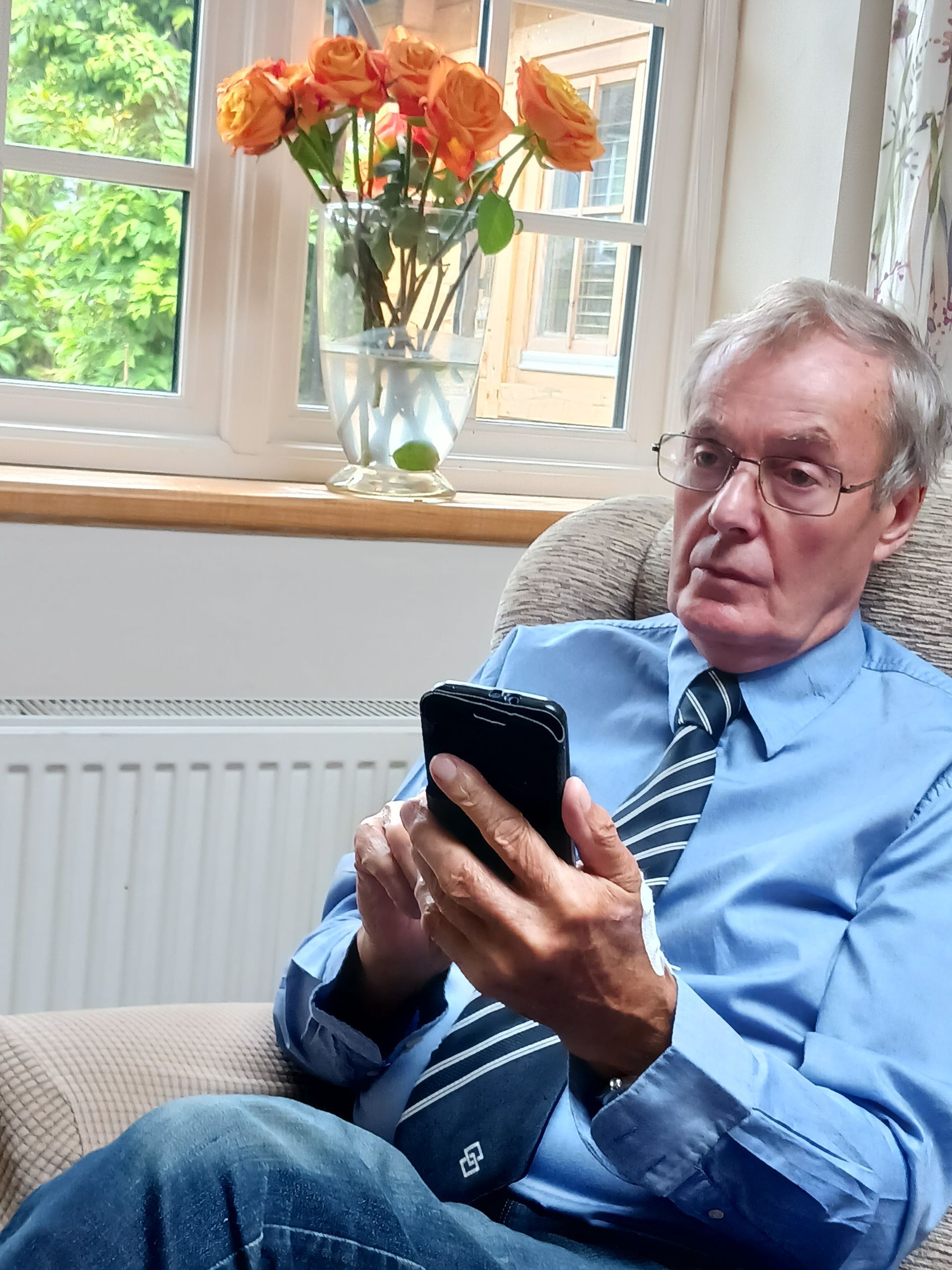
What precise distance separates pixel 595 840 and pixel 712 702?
37cm

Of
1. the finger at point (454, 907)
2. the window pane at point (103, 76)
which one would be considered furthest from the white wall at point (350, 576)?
the finger at point (454, 907)

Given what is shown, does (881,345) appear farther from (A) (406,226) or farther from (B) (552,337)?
(B) (552,337)

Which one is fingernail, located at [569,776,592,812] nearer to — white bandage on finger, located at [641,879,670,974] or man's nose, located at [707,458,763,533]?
white bandage on finger, located at [641,879,670,974]

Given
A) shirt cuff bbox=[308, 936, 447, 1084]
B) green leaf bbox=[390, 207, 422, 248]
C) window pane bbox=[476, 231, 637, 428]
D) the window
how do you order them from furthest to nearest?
1. window pane bbox=[476, 231, 637, 428]
2. the window
3. green leaf bbox=[390, 207, 422, 248]
4. shirt cuff bbox=[308, 936, 447, 1084]

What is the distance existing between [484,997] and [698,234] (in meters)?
1.46

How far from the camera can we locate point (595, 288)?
84.2 inches

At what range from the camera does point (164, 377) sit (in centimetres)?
192

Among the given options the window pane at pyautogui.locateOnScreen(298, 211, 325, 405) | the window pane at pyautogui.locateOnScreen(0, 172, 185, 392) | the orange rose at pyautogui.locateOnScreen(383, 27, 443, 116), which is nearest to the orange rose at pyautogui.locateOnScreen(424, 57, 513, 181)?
the orange rose at pyautogui.locateOnScreen(383, 27, 443, 116)

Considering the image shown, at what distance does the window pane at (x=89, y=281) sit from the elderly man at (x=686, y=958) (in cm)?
90

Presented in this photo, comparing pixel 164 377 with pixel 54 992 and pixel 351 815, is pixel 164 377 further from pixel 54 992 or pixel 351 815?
pixel 54 992

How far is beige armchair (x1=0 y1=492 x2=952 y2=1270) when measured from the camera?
94 cm

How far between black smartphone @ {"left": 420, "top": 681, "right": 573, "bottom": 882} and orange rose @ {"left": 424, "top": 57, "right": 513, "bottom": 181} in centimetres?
103

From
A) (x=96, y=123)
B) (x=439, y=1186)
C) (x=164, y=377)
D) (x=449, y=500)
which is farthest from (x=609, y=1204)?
(x=96, y=123)

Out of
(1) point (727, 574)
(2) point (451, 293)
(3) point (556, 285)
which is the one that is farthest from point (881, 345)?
(3) point (556, 285)
